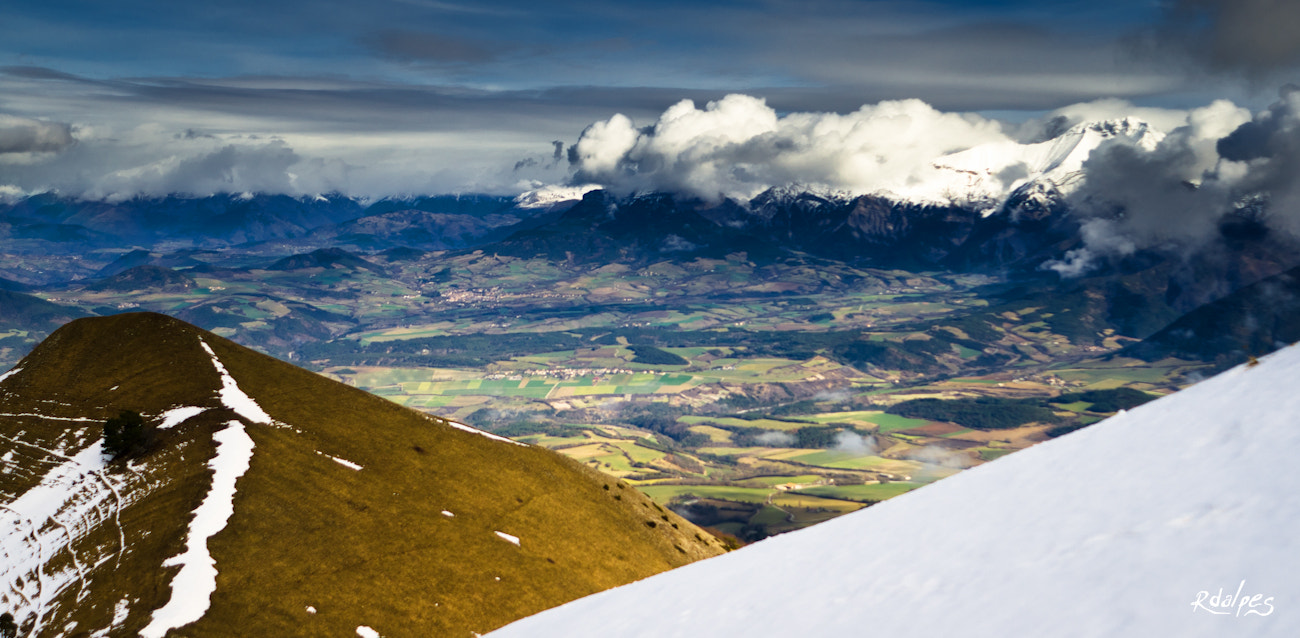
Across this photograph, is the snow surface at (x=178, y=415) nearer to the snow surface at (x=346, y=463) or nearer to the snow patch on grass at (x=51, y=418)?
the snow patch on grass at (x=51, y=418)

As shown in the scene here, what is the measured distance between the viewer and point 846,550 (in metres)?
12.3

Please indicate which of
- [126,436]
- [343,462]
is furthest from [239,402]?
[343,462]

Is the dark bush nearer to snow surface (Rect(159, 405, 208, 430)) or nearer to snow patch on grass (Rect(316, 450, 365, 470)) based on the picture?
snow surface (Rect(159, 405, 208, 430))

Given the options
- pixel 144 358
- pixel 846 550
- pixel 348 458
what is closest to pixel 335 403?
pixel 348 458

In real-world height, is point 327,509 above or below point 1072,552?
below

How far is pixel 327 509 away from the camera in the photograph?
276 ft

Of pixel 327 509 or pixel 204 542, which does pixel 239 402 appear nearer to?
pixel 327 509

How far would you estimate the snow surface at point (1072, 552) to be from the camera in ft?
24.2

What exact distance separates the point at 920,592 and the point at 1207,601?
3.22m

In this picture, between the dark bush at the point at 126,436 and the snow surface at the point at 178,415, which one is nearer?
the dark bush at the point at 126,436

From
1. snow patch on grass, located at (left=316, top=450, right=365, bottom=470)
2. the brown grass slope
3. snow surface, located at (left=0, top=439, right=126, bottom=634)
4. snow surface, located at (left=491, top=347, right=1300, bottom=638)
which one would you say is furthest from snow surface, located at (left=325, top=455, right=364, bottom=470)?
snow surface, located at (left=491, top=347, right=1300, bottom=638)

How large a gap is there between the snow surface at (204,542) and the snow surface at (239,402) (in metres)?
5.49

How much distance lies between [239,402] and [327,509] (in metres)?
28.4

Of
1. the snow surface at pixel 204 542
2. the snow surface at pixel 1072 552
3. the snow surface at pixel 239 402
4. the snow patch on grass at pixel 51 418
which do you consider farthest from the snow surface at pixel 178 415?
the snow surface at pixel 1072 552
